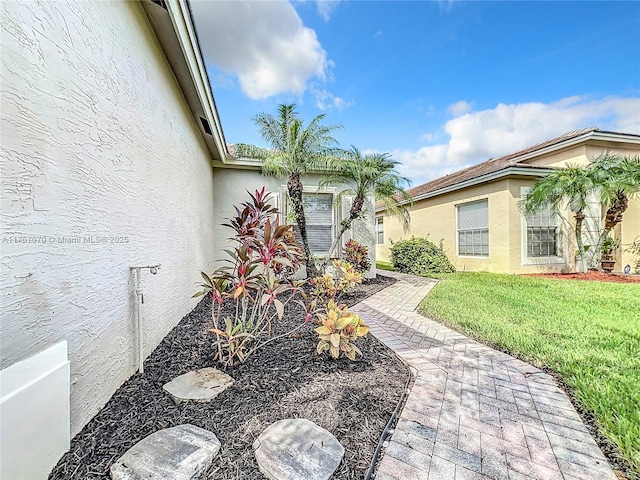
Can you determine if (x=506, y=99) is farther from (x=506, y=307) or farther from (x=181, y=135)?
(x=181, y=135)

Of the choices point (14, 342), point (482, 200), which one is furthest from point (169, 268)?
point (482, 200)

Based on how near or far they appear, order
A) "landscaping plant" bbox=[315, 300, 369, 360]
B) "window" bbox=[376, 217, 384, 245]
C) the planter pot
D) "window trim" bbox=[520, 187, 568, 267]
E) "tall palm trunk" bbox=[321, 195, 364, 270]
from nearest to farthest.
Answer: "landscaping plant" bbox=[315, 300, 369, 360] → "tall palm trunk" bbox=[321, 195, 364, 270] → the planter pot → "window trim" bbox=[520, 187, 568, 267] → "window" bbox=[376, 217, 384, 245]

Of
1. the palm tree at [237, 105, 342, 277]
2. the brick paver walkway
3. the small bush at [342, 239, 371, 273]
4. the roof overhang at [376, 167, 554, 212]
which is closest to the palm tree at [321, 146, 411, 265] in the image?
the small bush at [342, 239, 371, 273]

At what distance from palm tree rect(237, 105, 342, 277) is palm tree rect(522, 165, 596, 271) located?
719cm

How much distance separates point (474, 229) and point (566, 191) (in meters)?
3.16

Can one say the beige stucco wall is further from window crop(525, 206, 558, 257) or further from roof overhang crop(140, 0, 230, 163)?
roof overhang crop(140, 0, 230, 163)

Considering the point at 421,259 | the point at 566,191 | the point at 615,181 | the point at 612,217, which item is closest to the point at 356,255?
the point at 421,259

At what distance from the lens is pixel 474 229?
1184 cm

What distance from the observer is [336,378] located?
2.90 meters

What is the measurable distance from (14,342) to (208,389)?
1467 millimetres

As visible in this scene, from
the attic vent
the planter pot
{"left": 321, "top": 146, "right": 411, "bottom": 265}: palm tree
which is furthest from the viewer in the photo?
the planter pot

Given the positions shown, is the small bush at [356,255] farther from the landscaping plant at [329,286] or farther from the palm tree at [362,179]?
the landscaping plant at [329,286]

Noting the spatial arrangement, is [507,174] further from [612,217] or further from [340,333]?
[340,333]

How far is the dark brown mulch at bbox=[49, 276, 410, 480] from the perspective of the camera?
1.79 m
